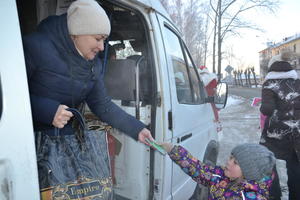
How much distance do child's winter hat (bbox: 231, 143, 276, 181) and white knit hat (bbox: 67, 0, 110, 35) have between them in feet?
3.83

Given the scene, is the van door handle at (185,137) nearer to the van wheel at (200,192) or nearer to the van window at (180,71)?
the van window at (180,71)

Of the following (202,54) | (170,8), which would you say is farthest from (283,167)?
(202,54)

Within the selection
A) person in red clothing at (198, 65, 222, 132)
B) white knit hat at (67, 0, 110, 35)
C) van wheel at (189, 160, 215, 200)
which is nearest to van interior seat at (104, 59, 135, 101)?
white knit hat at (67, 0, 110, 35)

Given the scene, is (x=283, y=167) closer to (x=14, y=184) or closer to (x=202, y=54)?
(x=14, y=184)

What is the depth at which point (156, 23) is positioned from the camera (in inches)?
91.5

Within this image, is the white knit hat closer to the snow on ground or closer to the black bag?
the black bag

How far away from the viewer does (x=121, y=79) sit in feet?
7.62

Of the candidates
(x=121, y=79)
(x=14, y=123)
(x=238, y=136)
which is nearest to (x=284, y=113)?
(x=121, y=79)

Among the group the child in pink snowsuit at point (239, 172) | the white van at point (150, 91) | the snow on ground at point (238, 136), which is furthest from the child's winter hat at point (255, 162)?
the snow on ground at point (238, 136)

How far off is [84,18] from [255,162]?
1296 millimetres

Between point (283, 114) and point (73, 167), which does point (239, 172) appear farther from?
point (283, 114)

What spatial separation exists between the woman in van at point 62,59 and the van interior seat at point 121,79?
2.01 ft

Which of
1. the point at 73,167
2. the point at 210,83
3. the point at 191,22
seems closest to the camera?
the point at 73,167

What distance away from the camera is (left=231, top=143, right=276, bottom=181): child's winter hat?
67.1 inches
